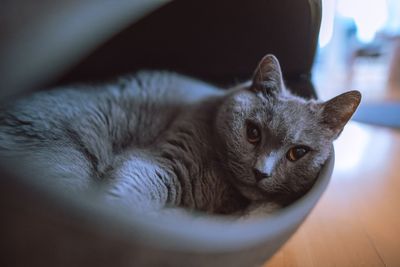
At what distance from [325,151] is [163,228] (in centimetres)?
59

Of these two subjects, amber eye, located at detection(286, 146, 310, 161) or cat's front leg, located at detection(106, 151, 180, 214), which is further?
amber eye, located at detection(286, 146, 310, 161)

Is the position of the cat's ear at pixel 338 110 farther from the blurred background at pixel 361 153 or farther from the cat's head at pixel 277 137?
the blurred background at pixel 361 153

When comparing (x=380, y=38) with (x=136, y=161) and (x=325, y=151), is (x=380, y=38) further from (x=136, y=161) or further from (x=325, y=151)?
(x=136, y=161)

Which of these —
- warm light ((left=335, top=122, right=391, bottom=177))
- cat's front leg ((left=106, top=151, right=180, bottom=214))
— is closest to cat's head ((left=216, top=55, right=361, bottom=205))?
cat's front leg ((left=106, top=151, right=180, bottom=214))

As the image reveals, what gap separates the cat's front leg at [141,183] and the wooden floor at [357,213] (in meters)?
0.41

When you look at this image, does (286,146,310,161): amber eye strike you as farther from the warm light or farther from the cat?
the warm light

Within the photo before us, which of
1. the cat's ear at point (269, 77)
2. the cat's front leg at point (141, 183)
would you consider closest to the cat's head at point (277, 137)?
the cat's ear at point (269, 77)

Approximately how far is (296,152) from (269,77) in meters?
0.24

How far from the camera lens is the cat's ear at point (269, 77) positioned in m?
1.06

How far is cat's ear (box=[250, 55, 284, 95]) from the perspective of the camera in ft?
3.49

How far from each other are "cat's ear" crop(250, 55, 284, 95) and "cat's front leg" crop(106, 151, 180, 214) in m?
0.37

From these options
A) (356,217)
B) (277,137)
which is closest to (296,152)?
(277,137)

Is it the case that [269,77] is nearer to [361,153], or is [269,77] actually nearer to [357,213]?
[357,213]

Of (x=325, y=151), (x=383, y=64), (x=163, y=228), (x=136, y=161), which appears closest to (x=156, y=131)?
(x=136, y=161)
